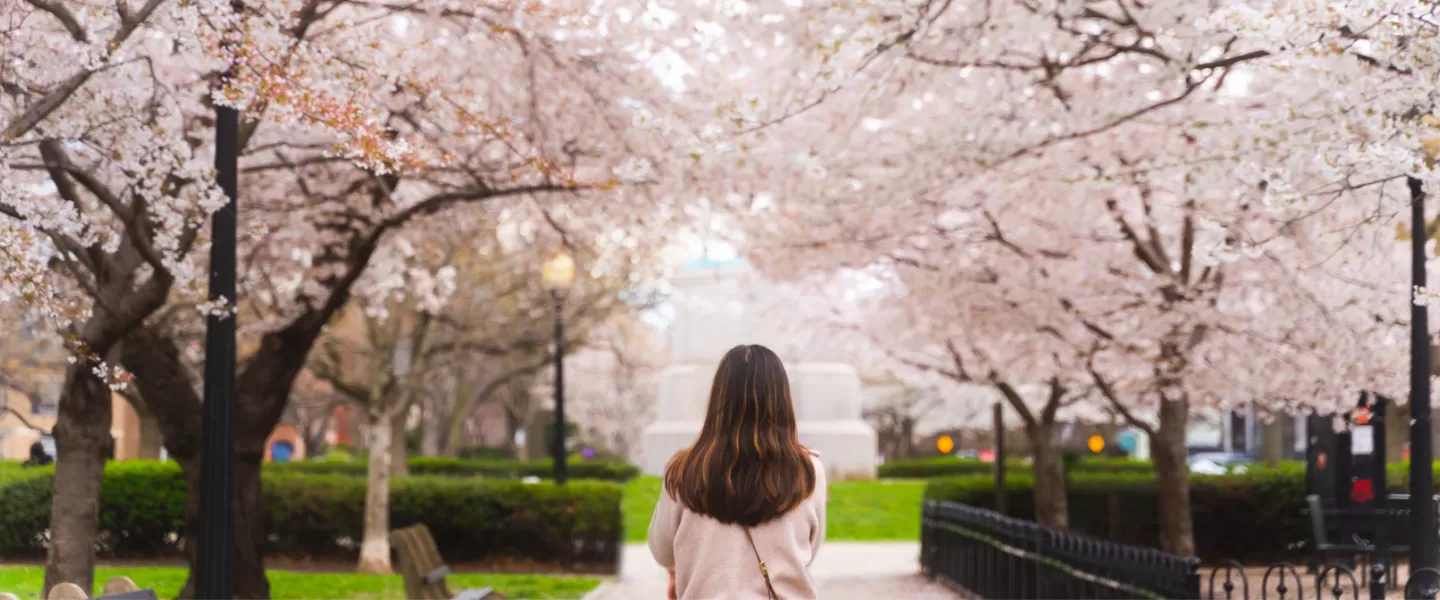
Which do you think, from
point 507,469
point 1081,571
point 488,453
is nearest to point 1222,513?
point 1081,571

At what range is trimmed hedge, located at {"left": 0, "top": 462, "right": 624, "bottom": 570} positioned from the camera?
53.8 feet

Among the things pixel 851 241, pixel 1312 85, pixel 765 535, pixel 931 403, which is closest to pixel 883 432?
pixel 931 403

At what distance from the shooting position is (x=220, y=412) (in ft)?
21.2

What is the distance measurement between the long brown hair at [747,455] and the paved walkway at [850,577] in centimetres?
924

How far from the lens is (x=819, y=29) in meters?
7.97

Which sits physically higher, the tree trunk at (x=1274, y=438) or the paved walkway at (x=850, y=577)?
the tree trunk at (x=1274, y=438)

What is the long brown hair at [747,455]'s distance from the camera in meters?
3.78

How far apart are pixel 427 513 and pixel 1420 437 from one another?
43.7 ft

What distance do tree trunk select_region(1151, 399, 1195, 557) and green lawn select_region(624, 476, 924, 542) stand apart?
1024cm

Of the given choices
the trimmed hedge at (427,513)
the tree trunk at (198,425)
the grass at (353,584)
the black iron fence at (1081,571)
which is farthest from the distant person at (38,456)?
the black iron fence at (1081,571)

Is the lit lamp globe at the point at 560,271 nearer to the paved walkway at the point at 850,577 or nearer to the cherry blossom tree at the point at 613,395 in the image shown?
the paved walkway at the point at 850,577

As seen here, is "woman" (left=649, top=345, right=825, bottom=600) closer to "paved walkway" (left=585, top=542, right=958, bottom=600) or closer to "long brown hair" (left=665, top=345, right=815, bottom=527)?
"long brown hair" (left=665, top=345, right=815, bottom=527)

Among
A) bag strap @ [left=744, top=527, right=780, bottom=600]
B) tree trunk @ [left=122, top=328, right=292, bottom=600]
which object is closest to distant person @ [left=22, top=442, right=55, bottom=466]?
tree trunk @ [left=122, top=328, right=292, bottom=600]

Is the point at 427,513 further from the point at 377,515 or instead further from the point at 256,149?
the point at 256,149
